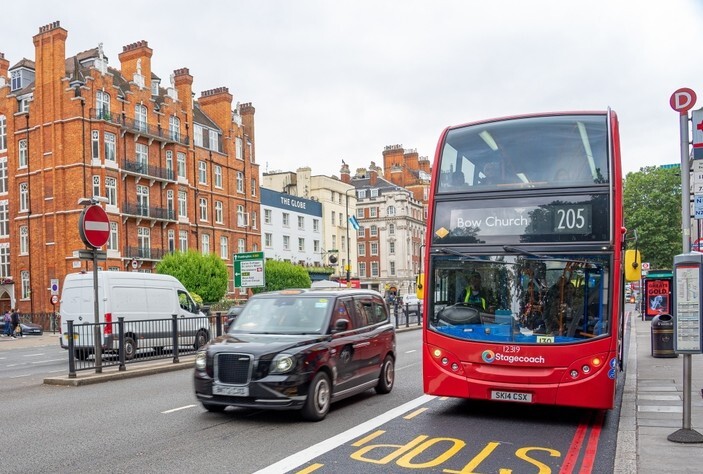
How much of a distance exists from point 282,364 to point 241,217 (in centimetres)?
5420

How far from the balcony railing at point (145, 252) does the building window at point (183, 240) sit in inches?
94.4

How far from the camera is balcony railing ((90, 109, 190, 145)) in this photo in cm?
4622

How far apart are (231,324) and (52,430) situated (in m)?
2.74

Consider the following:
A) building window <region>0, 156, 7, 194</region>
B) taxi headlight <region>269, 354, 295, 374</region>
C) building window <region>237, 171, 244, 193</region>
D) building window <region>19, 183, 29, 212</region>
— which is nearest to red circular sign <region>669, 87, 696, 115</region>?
taxi headlight <region>269, 354, 295, 374</region>

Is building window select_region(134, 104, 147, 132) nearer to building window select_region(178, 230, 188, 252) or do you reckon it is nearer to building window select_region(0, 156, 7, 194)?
building window select_region(178, 230, 188, 252)

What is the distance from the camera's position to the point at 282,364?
857 cm

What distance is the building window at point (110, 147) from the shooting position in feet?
153

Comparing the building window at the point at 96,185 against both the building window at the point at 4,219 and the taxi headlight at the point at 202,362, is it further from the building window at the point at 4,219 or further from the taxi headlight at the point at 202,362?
the taxi headlight at the point at 202,362

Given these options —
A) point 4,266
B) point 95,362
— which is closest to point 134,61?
point 4,266

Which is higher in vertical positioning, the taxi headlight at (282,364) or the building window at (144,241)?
the building window at (144,241)

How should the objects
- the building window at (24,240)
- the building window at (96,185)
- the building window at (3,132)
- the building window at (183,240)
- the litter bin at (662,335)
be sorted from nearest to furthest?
the litter bin at (662,335), the building window at (96,185), the building window at (24,240), the building window at (3,132), the building window at (183,240)

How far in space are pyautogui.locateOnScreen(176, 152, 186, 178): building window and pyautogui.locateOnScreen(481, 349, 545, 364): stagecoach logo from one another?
4789 cm

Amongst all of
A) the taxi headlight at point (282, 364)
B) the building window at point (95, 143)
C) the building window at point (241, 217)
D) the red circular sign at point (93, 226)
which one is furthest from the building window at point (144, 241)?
the taxi headlight at point (282, 364)

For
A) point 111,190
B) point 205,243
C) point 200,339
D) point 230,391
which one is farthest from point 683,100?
point 205,243
